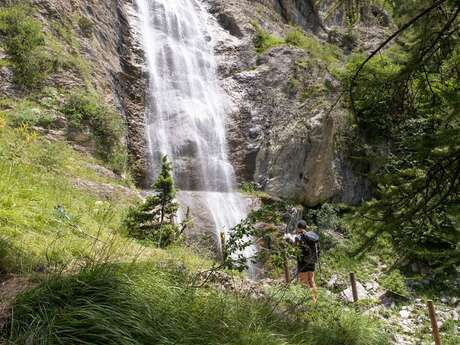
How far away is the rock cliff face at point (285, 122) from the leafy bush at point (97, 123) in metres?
5.26

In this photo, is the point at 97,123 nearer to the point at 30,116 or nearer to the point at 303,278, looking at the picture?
the point at 30,116

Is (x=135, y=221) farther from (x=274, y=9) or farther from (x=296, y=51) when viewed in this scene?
(x=274, y=9)

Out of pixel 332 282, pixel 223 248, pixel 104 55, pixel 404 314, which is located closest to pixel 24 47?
pixel 104 55

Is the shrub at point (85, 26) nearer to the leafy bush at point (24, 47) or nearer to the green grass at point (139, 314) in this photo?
the leafy bush at point (24, 47)

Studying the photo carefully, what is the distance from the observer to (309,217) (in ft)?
51.0

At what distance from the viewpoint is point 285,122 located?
17.1 metres

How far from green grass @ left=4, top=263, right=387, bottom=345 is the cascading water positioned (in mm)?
9206

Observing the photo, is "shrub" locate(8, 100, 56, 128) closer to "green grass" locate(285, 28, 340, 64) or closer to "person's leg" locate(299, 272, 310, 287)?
"person's leg" locate(299, 272, 310, 287)

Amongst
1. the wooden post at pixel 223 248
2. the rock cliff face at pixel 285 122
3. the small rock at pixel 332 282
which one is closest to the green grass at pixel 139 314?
the wooden post at pixel 223 248

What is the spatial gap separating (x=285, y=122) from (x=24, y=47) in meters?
9.57

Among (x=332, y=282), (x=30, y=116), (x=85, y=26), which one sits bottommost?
(x=332, y=282)

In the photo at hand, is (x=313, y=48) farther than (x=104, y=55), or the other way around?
(x=313, y=48)

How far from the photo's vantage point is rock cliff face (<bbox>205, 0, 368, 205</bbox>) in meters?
16.0

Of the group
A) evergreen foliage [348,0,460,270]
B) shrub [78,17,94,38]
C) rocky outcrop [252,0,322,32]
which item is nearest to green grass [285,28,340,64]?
rocky outcrop [252,0,322,32]
